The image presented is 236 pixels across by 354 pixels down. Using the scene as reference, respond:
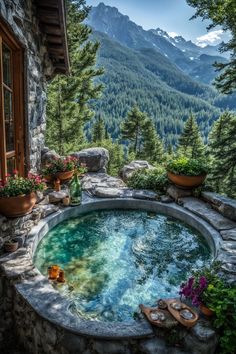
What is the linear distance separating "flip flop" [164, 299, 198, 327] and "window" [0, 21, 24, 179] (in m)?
3.35

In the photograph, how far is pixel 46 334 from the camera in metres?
2.80

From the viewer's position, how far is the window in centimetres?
Result: 455

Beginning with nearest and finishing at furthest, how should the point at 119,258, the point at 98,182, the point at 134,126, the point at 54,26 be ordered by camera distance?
the point at 119,258 < the point at 54,26 < the point at 98,182 < the point at 134,126

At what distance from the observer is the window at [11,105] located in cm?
455

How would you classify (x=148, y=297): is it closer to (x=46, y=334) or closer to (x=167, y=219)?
(x=46, y=334)

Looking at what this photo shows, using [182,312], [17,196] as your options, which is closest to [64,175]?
[17,196]

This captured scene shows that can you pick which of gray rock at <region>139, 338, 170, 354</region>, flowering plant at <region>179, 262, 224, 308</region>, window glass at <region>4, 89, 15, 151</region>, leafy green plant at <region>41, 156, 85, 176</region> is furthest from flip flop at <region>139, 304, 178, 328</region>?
leafy green plant at <region>41, 156, 85, 176</region>

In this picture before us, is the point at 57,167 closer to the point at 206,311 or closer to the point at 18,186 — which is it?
the point at 18,186

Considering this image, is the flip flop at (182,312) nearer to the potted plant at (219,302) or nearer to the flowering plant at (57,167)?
the potted plant at (219,302)

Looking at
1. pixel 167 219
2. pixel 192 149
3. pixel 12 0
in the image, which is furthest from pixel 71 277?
pixel 192 149

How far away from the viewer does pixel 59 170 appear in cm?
682

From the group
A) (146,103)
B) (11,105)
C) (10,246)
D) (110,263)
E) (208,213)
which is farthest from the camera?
(146,103)

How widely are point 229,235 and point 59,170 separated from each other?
13.4 feet

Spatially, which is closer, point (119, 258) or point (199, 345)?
point (199, 345)
